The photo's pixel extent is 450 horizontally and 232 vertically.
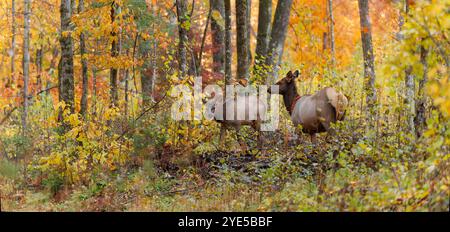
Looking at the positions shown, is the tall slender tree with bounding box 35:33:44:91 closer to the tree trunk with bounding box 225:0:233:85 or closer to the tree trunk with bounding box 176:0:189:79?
the tree trunk with bounding box 225:0:233:85

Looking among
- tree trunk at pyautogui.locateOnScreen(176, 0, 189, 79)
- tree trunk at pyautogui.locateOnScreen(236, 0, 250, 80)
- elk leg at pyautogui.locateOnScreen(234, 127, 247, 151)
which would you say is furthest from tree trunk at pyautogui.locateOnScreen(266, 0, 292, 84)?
tree trunk at pyautogui.locateOnScreen(176, 0, 189, 79)

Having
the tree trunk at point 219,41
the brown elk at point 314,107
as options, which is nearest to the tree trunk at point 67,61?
the brown elk at point 314,107

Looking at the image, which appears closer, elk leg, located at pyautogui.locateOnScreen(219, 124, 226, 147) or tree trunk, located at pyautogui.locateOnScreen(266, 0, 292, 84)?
elk leg, located at pyautogui.locateOnScreen(219, 124, 226, 147)

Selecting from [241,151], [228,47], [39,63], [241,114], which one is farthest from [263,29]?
[39,63]

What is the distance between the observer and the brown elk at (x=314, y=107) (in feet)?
41.5

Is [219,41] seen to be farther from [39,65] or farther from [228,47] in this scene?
[39,65]

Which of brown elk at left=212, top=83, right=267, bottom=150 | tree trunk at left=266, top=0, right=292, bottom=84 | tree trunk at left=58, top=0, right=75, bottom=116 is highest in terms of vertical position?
tree trunk at left=266, top=0, right=292, bottom=84

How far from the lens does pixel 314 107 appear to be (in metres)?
13.3

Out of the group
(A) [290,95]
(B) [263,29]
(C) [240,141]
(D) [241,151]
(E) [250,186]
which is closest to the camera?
(E) [250,186]

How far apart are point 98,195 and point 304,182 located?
3687mm

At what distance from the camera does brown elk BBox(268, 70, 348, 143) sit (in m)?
12.7

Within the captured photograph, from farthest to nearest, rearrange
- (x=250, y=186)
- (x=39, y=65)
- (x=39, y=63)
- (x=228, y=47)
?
(x=39, y=65), (x=39, y=63), (x=228, y=47), (x=250, y=186)

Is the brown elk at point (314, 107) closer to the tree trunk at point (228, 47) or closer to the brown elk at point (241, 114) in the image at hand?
the brown elk at point (241, 114)

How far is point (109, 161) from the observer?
13.0 meters
